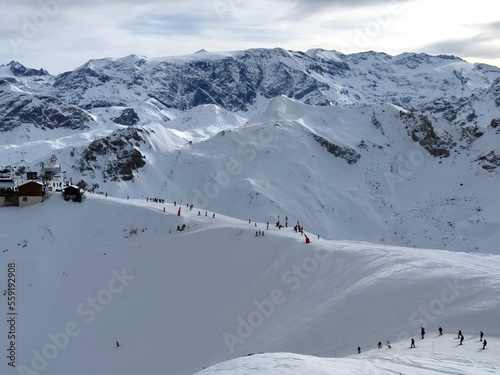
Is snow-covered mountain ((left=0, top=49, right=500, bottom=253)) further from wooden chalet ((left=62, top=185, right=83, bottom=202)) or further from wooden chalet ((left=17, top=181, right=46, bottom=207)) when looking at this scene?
wooden chalet ((left=17, top=181, right=46, bottom=207))

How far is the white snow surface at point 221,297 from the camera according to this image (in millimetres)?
27922

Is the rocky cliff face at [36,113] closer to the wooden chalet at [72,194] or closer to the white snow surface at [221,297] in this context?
the wooden chalet at [72,194]

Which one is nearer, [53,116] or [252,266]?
[252,266]

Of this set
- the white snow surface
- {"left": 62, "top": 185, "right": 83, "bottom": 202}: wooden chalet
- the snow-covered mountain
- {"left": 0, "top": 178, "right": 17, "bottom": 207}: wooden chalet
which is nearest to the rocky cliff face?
the snow-covered mountain

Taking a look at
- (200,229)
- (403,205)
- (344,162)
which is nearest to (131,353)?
(200,229)

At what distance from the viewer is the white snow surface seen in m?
27.9

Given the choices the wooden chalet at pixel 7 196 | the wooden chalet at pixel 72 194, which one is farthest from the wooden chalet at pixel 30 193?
the wooden chalet at pixel 72 194

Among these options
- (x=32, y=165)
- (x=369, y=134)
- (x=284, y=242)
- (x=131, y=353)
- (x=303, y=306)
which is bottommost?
(x=131, y=353)

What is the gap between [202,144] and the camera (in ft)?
381

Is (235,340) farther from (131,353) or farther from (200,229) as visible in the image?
(200,229)

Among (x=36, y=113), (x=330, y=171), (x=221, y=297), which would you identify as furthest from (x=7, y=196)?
(x=36, y=113)

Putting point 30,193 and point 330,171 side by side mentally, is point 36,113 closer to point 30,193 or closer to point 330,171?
point 330,171

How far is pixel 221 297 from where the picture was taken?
139 ft

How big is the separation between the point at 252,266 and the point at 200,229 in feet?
34.0
